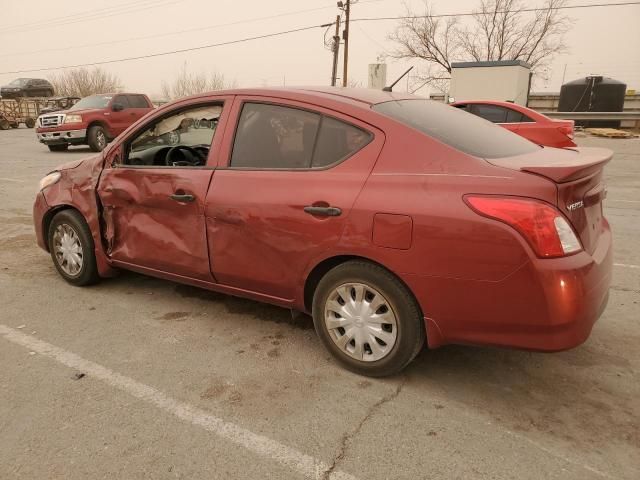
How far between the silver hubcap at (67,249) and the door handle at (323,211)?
7.59 feet

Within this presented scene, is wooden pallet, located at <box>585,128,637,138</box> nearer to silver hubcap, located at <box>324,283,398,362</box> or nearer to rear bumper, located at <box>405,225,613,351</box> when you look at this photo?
rear bumper, located at <box>405,225,613,351</box>

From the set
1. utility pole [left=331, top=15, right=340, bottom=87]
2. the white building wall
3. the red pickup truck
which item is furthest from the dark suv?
the white building wall

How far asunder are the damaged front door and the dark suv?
1598 inches

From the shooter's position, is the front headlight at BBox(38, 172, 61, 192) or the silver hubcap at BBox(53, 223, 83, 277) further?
the front headlight at BBox(38, 172, 61, 192)

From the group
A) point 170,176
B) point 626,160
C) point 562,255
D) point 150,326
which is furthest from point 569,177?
point 626,160

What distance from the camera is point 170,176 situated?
3.58 meters

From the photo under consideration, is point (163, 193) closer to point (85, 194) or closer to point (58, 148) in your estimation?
point (85, 194)

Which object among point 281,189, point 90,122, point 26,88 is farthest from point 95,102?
point 26,88

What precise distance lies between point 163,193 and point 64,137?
14300mm

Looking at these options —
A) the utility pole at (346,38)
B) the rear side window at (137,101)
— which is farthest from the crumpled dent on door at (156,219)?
the utility pole at (346,38)

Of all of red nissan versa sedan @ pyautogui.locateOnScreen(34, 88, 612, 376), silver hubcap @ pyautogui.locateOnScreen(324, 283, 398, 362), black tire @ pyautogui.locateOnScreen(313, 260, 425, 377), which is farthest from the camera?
silver hubcap @ pyautogui.locateOnScreen(324, 283, 398, 362)

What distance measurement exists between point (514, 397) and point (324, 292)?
116 cm

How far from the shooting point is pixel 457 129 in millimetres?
3023

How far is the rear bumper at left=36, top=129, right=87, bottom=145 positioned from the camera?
15.9m
